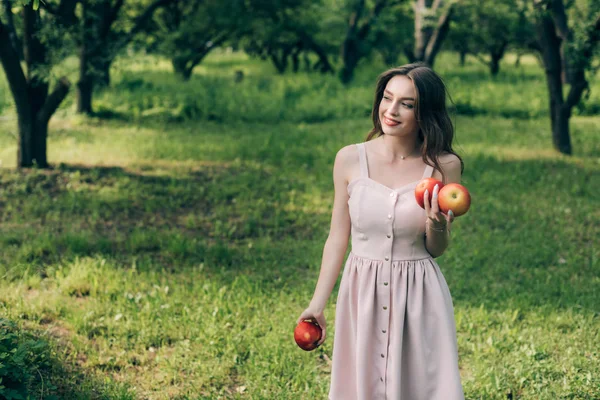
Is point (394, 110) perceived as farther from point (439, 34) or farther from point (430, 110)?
point (439, 34)

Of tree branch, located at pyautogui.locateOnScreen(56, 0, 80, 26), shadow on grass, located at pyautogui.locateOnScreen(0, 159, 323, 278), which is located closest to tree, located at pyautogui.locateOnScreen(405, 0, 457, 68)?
tree branch, located at pyautogui.locateOnScreen(56, 0, 80, 26)

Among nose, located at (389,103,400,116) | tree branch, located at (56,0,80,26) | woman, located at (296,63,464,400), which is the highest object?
tree branch, located at (56,0,80,26)

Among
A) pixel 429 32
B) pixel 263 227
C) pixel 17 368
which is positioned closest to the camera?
pixel 17 368

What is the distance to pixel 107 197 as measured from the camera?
863cm

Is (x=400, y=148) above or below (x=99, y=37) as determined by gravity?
below

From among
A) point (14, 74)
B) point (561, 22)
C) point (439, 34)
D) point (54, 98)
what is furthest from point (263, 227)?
point (439, 34)

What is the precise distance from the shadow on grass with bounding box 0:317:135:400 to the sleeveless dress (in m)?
1.84

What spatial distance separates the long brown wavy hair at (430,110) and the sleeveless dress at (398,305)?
0.31 ft

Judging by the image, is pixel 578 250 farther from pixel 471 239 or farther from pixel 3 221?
pixel 3 221

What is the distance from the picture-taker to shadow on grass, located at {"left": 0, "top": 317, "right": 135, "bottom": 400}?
3838mm

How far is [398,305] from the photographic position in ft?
9.91

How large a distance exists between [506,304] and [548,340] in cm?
68

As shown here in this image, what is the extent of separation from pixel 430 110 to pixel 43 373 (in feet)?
9.79

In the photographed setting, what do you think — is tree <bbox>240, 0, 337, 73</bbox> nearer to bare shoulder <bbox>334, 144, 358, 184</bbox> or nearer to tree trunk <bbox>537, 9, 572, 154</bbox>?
tree trunk <bbox>537, 9, 572, 154</bbox>
